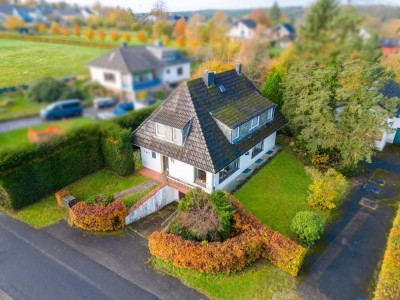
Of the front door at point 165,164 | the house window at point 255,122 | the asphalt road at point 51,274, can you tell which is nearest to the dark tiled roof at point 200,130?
the house window at point 255,122

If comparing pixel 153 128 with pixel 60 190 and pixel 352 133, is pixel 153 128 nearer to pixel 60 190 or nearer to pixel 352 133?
pixel 60 190

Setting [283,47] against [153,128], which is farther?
[153,128]

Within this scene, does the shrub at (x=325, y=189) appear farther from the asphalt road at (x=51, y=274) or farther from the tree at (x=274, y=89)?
the asphalt road at (x=51, y=274)

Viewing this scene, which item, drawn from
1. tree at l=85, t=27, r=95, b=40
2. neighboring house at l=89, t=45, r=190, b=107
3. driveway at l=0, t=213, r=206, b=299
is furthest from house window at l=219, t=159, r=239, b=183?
tree at l=85, t=27, r=95, b=40

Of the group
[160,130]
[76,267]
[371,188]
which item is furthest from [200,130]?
[371,188]

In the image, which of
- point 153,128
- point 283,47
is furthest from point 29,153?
point 283,47

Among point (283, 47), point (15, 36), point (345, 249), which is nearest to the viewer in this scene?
point (15, 36)

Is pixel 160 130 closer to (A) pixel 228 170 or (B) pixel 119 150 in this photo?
(B) pixel 119 150
